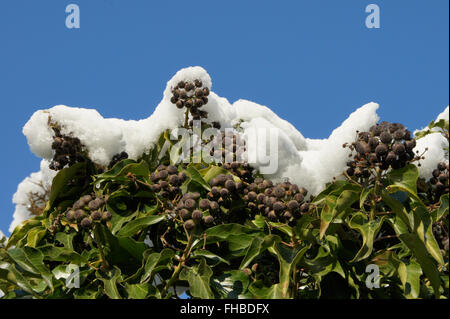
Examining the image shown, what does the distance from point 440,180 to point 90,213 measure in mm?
1313

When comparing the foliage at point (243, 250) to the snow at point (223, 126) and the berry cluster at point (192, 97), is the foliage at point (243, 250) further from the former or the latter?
the berry cluster at point (192, 97)

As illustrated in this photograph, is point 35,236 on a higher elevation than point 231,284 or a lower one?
higher

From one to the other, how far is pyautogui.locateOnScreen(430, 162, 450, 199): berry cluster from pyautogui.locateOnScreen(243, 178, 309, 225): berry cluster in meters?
0.54

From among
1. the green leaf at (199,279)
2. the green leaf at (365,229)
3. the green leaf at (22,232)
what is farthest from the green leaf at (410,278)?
the green leaf at (22,232)

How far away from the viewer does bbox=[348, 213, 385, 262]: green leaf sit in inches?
68.1

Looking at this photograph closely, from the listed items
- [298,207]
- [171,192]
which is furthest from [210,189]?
[298,207]

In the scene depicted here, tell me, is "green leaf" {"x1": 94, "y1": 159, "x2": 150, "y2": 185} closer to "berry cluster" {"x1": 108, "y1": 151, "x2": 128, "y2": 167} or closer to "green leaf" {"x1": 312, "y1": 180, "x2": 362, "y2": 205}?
"berry cluster" {"x1": 108, "y1": 151, "x2": 128, "y2": 167}

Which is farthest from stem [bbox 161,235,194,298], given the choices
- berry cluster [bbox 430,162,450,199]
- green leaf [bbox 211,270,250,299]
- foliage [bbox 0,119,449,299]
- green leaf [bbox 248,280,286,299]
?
berry cluster [bbox 430,162,450,199]

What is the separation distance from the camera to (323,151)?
85.7 inches

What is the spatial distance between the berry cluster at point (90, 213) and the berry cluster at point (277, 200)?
0.51 m

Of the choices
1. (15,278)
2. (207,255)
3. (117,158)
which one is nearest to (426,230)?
(207,255)

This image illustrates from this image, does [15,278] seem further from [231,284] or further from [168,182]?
[231,284]

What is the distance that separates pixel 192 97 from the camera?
2250 millimetres

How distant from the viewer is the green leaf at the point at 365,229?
5.67 ft
